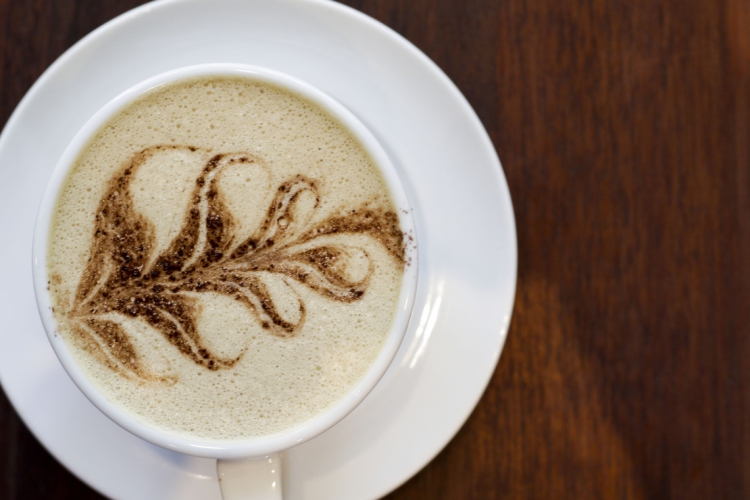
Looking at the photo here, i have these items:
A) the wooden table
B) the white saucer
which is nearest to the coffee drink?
the white saucer

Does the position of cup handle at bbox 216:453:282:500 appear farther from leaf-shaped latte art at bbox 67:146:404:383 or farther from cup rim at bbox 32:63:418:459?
leaf-shaped latte art at bbox 67:146:404:383

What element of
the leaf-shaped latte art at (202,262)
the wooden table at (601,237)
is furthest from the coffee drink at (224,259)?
the wooden table at (601,237)

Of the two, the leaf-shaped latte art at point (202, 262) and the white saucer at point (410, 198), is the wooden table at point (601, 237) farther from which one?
the leaf-shaped latte art at point (202, 262)

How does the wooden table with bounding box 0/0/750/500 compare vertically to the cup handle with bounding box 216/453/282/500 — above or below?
above

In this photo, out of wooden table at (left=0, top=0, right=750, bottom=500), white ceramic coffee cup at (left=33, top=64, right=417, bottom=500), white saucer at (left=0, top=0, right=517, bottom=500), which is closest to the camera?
white ceramic coffee cup at (left=33, top=64, right=417, bottom=500)

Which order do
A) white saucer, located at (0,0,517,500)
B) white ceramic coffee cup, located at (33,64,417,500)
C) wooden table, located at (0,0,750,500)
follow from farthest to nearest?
wooden table, located at (0,0,750,500), white saucer, located at (0,0,517,500), white ceramic coffee cup, located at (33,64,417,500)

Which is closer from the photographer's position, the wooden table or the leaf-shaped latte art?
the leaf-shaped latte art

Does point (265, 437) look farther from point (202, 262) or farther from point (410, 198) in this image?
point (410, 198)

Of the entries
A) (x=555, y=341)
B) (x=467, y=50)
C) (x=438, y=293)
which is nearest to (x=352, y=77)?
(x=467, y=50)
